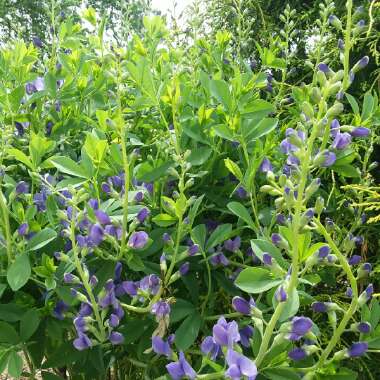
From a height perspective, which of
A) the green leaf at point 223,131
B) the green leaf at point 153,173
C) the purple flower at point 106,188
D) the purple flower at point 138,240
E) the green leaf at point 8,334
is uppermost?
the green leaf at point 223,131

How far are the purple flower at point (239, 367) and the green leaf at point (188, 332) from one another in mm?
303

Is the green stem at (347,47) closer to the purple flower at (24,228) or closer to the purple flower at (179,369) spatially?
the purple flower at (179,369)

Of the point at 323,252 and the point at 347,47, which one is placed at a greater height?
the point at 347,47

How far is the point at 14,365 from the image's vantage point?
1.22 m

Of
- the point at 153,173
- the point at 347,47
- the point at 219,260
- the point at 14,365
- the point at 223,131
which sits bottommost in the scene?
the point at 14,365

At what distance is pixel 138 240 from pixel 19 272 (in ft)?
0.91

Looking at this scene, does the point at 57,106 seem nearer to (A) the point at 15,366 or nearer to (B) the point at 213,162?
(B) the point at 213,162

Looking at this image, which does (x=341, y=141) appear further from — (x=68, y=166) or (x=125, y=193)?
(x=68, y=166)

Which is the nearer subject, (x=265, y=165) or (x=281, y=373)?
(x=281, y=373)

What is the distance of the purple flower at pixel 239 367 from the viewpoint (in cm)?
92

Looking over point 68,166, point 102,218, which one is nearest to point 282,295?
point 102,218

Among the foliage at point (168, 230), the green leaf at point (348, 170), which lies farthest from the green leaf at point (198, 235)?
the green leaf at point (348, 170)

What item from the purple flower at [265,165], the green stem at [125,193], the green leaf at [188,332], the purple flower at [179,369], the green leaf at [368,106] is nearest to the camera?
the purple flower at [179,369]

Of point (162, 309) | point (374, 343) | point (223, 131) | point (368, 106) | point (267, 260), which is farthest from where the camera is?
point (368, 106)
